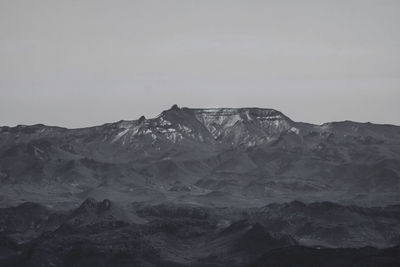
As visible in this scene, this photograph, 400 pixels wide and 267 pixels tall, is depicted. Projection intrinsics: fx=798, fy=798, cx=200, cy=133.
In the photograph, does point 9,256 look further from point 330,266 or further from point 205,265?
point 330,266

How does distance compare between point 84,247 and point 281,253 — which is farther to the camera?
point 84,247

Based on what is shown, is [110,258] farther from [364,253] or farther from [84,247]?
[364,253]

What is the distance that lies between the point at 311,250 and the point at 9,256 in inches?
2936

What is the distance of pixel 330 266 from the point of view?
16738cm

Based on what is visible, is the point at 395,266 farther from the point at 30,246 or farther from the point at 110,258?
the point at 30,246

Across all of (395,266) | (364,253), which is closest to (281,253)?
(364,253)

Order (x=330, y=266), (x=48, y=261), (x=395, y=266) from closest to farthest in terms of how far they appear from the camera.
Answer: (x=395, y=266)
(x=330, y=266)
(x=48, y=261)

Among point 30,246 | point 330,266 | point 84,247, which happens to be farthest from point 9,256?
point 330,266

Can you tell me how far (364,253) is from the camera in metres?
Answer: 172

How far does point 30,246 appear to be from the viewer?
653ft

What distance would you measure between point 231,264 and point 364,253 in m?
37.7

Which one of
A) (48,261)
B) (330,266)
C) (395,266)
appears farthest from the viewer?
(48,261)

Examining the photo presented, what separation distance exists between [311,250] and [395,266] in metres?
27.2

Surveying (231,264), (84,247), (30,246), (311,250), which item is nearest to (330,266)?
(311,250)
